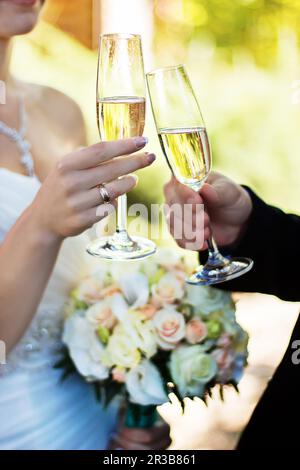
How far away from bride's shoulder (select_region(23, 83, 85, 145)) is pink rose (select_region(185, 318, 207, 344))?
409mm

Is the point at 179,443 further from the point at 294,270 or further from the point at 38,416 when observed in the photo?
the point at 294,270

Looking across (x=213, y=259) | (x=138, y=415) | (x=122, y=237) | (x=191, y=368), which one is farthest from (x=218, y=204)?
(x=138, y=415)

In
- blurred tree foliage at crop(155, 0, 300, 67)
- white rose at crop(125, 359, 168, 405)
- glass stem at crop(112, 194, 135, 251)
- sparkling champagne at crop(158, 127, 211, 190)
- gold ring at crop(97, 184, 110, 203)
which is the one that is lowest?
white rose at crop(125, 359, 168, 405)

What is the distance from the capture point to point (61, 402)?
3.92 ft

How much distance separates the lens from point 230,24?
49.8 inches

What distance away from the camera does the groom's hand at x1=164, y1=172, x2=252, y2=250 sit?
104 cm

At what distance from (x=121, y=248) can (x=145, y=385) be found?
373 mm

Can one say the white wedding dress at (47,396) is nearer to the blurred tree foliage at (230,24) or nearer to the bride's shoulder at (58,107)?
the bride's shoulder at (58,107)

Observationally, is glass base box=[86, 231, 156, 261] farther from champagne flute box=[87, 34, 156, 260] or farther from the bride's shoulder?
the bride's shoulder

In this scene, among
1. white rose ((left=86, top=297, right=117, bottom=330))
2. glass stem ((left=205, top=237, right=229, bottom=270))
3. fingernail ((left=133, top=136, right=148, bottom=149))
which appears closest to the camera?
fingernail ((left=133, top=136, right=148, bottom=149))

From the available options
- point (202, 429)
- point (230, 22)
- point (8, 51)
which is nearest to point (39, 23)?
point (8, 51)

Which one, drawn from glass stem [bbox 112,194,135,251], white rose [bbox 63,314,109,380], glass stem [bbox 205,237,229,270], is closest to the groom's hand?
glass stem [bbox 205,237,229,270]

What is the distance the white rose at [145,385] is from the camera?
1.21 metres

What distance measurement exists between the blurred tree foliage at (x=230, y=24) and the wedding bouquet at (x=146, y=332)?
1.42 feet
